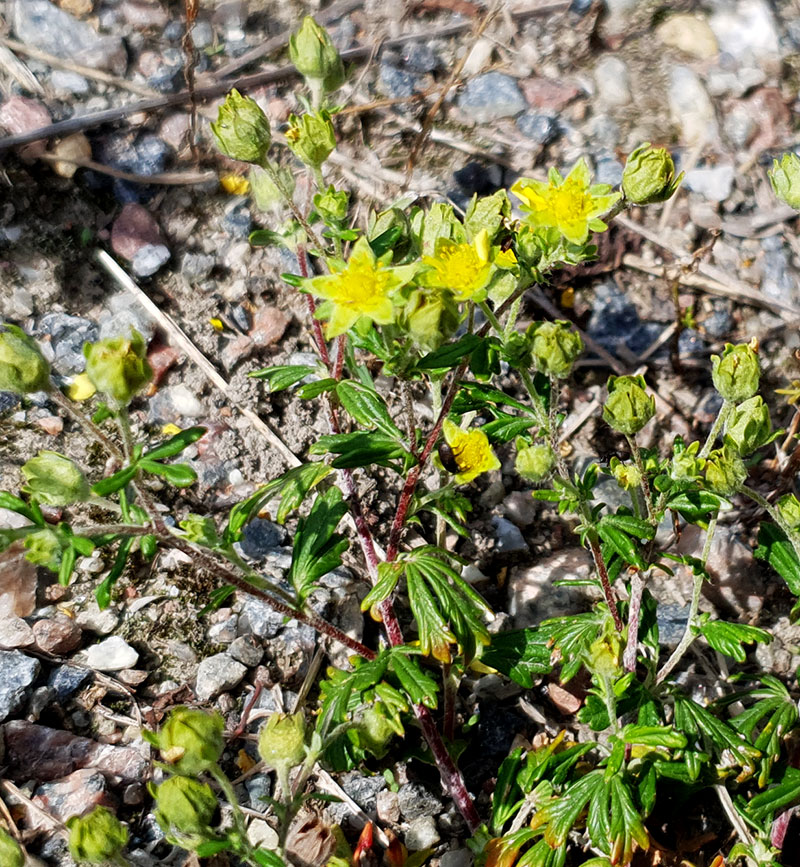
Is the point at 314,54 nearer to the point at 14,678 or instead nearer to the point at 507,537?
the point at 507,537

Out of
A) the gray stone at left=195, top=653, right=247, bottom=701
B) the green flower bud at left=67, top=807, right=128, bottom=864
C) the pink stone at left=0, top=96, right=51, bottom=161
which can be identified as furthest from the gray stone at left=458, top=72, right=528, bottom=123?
the green flower bud at left=67, top=807, right=128, bottom=864

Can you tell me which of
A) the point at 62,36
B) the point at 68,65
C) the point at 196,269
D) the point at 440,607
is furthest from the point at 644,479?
the point at 62,36

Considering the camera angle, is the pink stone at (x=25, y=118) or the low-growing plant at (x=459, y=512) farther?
the pink stone at (x=25, y=118)

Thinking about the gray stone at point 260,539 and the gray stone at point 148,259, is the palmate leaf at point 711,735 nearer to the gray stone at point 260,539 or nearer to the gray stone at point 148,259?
the gray stone at point 260,539

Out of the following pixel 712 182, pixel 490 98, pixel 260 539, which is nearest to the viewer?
pixel 260 539

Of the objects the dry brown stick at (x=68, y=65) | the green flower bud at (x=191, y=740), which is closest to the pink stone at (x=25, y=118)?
the dry brown stick at (x=68, y=65)

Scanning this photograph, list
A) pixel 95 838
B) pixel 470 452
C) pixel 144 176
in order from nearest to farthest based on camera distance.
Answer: pixel 95 838, pixel 470 452, pixel 144 176

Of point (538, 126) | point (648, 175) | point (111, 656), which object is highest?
point (648, 175)

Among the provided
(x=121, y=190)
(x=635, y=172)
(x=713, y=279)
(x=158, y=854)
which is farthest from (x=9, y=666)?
(x=713, y=279)
